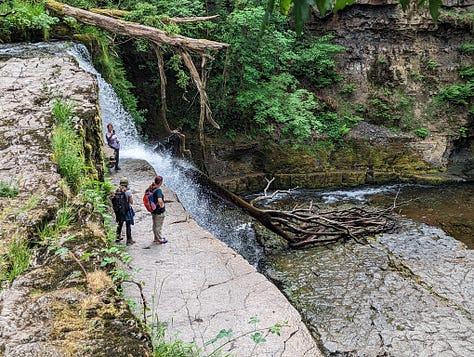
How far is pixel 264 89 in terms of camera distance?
12.7 metres

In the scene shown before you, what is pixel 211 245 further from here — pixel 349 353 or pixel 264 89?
pixel 264 89

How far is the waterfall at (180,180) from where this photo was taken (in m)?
9.42

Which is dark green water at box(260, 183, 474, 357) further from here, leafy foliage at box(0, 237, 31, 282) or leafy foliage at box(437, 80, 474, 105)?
leafy foliage at box(437, 80, 474, 105)

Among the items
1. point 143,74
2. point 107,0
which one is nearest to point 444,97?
point 143,74

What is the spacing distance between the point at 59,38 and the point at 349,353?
980 centimetres

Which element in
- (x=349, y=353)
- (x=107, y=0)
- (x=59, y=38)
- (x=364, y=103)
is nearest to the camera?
(x=349, y=353)

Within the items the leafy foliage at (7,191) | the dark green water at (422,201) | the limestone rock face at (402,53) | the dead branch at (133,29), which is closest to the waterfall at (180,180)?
the dead branch at (133,29)

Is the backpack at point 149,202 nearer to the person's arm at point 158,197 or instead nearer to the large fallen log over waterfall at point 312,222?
the person's arm at point 158,197

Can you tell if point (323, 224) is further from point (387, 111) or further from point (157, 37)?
point (387, 111)

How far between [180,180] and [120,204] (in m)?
3.93

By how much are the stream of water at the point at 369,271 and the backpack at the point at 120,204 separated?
317cm

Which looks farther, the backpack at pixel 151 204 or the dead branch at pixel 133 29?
the dead branch at pixel 133 29

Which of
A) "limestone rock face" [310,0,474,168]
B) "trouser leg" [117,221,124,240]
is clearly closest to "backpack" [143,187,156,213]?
"trouser leg" [117,221,124,240]

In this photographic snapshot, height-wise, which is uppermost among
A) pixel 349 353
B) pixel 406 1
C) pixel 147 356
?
pixel 406 1
